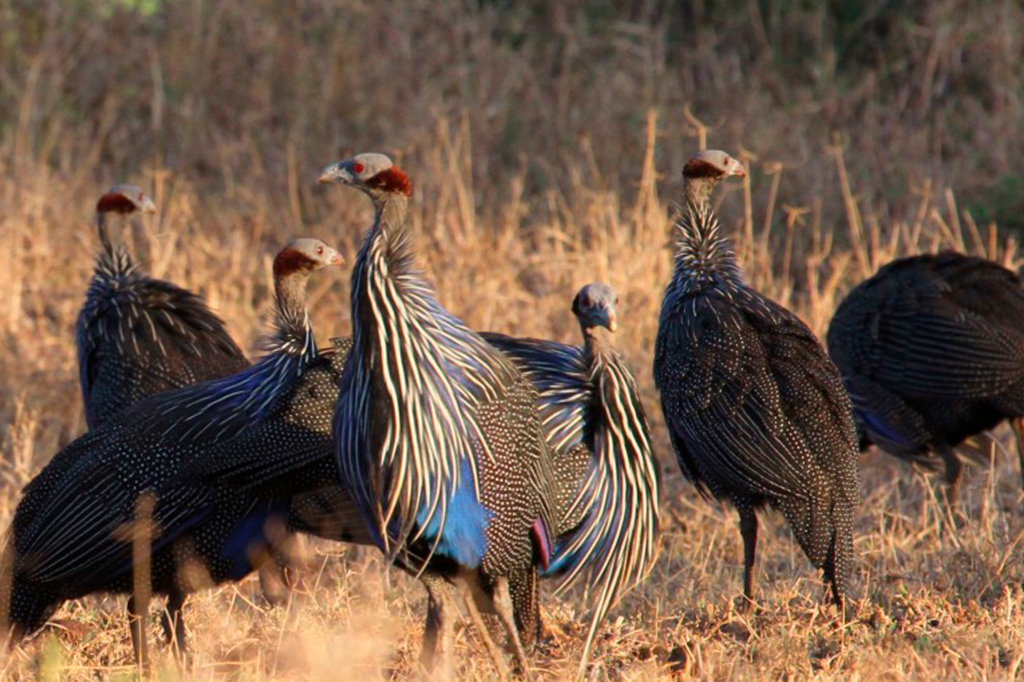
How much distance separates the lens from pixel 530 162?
944 centimetres

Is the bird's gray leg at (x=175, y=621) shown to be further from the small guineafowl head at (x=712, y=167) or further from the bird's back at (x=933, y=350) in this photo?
the bird's back at (x=933, y=350)

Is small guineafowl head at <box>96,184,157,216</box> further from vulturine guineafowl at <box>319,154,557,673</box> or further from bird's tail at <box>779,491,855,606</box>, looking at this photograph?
bird's tail at <box>779,491,855,606</box>

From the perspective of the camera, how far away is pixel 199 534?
4.62m

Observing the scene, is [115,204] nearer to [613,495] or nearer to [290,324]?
[290,324]

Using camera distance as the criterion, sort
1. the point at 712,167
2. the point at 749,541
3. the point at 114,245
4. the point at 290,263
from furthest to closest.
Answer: the point at 114,245, the point at 712,167, the point at 290,263, the point at 749,541

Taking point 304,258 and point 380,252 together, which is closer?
point 380,252

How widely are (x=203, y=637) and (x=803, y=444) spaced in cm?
178

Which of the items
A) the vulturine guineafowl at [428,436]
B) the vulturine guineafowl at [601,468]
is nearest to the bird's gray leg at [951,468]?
the vulturine guineafowl at [601,468]

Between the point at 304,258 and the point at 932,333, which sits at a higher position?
the point at 304,258

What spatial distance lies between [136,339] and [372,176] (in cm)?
185

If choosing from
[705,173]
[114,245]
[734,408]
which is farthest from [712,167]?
[114,245]

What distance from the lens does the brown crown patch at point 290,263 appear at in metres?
5.20

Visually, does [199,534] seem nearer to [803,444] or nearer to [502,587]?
[502,587]

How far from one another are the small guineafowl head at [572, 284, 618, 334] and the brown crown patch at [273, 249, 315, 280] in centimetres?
107
